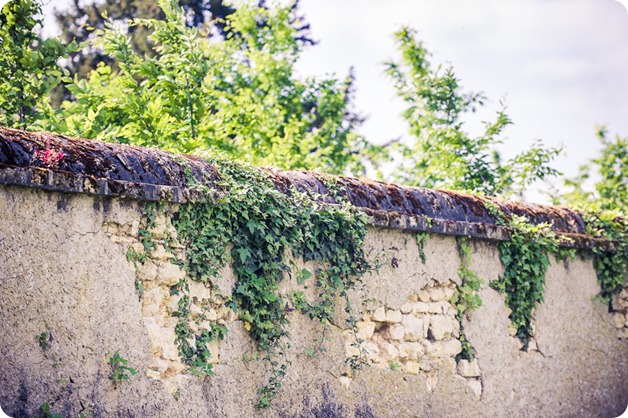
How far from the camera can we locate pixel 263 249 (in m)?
5.60

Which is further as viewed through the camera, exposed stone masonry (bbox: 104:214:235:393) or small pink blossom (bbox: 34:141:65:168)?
exposed stone masonry (bbox: 104:214:235:393)

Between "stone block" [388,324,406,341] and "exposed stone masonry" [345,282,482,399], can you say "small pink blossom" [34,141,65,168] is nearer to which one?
"exposed stone masonry" [345,282,482,399]

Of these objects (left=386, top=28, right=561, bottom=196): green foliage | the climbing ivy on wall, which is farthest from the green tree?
the climbing ivy on wall

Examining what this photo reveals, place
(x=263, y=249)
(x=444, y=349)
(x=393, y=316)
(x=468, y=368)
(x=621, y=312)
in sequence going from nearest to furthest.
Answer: (x=263, y=249) → (x=393, y=316) → (x=444, y=349) → (x=468, y=368) → (x=621, y=312)

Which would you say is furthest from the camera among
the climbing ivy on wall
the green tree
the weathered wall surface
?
the green tree

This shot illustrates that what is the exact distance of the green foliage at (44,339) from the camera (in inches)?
168

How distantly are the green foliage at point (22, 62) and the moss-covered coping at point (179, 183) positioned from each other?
2143mm

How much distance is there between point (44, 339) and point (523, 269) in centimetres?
496

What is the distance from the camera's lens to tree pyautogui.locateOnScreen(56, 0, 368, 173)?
26.5ft

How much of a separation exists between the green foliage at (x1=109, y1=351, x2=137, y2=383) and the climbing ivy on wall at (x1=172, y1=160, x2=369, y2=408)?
46cm

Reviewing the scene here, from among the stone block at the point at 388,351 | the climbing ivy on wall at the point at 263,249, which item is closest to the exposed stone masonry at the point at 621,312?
the stone block at the point at 388,351

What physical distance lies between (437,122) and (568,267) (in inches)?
175

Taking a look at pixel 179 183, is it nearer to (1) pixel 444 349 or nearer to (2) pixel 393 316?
(2) pixel 393 316

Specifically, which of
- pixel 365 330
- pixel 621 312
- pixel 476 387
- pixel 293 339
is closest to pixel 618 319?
pixel 621 312
